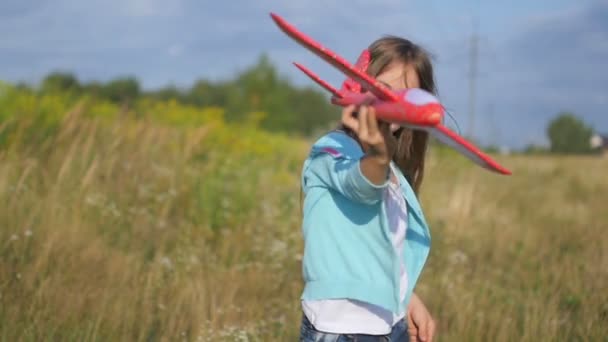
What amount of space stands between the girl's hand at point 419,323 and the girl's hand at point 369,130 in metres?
0.92

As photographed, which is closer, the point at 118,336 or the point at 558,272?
the point at 118,336

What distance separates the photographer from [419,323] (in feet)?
8.45

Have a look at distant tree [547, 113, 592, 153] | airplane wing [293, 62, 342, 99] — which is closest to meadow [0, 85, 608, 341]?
distant tree [547, 113, 592, 153]

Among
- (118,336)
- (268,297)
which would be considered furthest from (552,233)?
(118,336)

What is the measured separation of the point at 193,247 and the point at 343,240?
356cm

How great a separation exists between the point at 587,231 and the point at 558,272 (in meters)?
1.64

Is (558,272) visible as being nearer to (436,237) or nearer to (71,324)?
(436,237)

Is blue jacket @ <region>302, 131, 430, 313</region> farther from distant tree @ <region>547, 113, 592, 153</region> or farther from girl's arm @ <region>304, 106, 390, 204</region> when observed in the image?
distant tree @ <region>547, 113, 592, 153</region>

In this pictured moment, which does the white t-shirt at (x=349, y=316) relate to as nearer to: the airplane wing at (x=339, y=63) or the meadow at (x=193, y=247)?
the airplane wing at (x=339, y=63)

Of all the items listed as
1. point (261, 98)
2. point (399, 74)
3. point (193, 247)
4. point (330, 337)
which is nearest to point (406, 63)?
point (399, 74)

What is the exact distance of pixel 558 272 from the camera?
5195 millimetres

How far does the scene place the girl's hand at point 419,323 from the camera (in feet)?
8.43

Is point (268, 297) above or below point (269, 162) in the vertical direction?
above

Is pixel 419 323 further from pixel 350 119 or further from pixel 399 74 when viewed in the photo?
pixel 350 119
